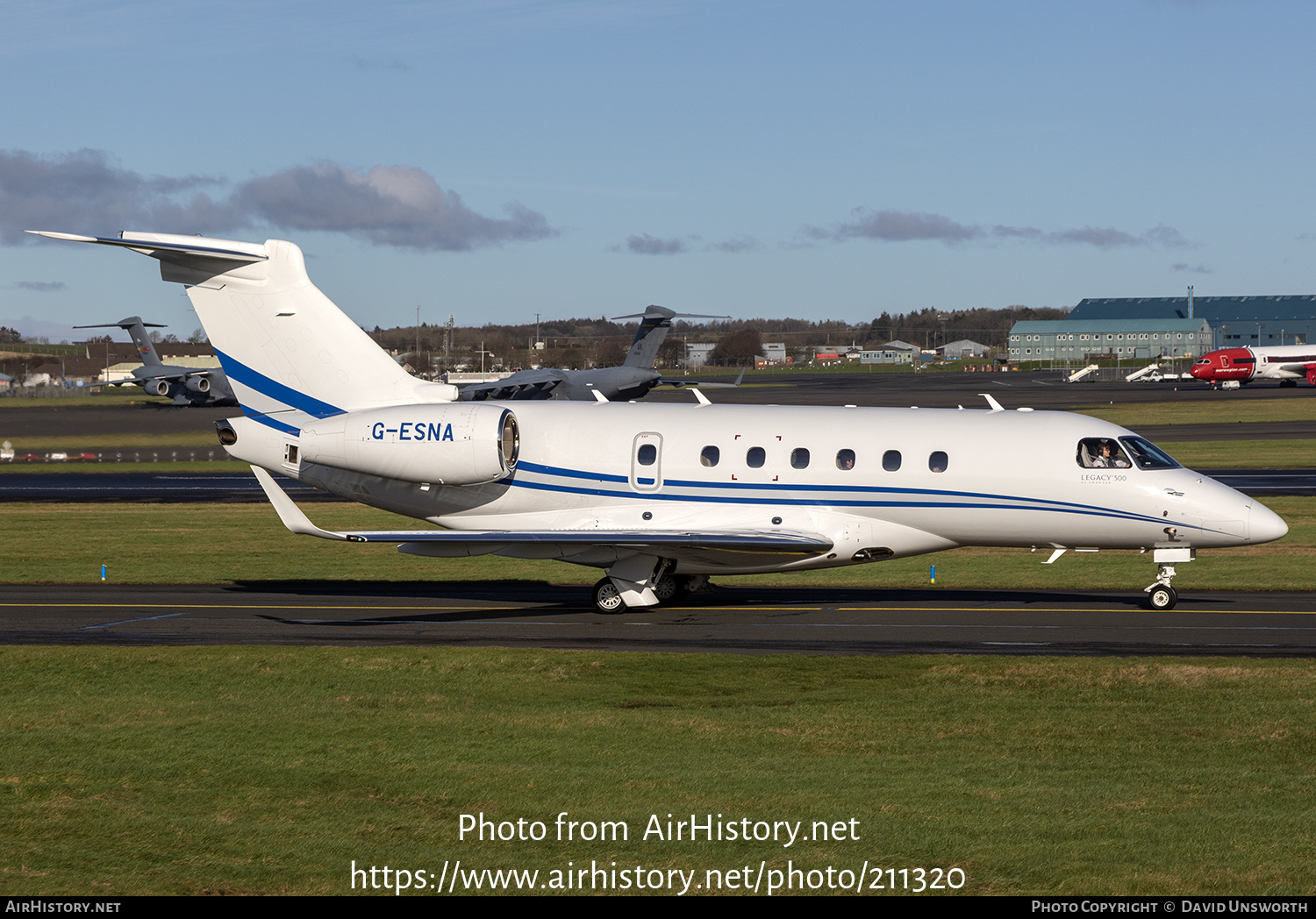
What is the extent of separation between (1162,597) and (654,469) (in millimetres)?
9323

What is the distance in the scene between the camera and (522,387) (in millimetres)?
70500

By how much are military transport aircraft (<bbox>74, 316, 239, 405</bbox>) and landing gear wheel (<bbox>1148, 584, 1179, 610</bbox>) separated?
74.0 metres

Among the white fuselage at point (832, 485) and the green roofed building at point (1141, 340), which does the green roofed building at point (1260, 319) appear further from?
the white fuselage at point (832, 485)

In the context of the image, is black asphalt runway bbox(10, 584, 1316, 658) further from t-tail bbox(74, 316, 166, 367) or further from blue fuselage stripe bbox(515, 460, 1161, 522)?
t-tail bbox(74, 316, 166, 367)

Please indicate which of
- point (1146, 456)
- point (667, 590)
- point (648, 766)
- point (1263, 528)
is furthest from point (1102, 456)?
point (648, 766)

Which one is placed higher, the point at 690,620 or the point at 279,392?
the point at 279,392

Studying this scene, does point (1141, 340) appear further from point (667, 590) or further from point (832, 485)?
point (832, 485)

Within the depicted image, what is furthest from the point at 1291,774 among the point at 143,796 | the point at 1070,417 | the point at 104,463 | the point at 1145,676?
the point at 104,463

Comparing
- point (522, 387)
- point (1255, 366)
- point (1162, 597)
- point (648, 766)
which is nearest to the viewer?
point (648, 766)

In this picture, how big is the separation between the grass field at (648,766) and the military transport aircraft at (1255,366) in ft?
338

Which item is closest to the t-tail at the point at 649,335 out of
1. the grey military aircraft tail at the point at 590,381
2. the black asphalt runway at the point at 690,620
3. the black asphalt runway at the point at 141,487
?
the grey military aircraft tail at the point at 590,381

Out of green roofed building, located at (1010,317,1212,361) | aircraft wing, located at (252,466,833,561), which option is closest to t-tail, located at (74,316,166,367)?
aircraft wing, located at (252,466,833,561)

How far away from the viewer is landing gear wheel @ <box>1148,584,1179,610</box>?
2317 cm
